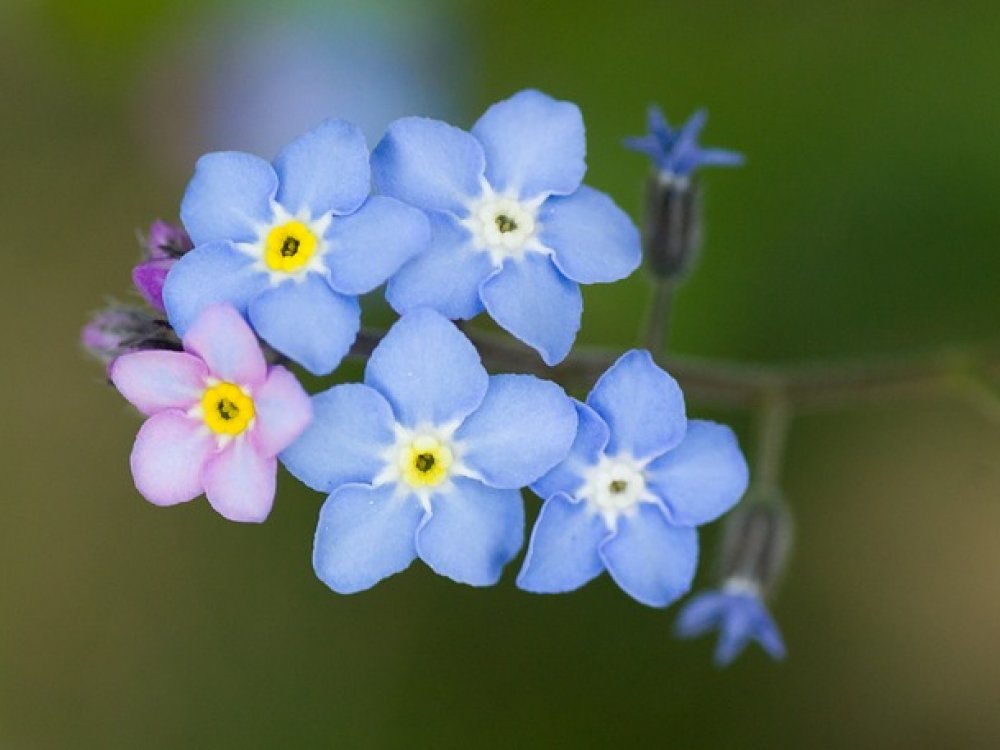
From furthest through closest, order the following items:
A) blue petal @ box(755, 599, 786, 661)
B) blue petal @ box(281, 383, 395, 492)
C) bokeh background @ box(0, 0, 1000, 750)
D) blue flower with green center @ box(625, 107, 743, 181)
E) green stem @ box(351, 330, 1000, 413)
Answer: bokeh background @ box(0, 0, 1000, 750) < green stem @ box(351, 330, 1000, 413) < blue petal @ box(755, 599, 786, 661) < blue flower with green center @ box(625, 107, 743, 181) < blue petal @ box(281, 383, 395, 492)

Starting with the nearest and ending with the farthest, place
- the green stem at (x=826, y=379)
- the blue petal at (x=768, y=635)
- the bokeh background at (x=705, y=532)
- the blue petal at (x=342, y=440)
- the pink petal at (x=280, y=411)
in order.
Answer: the pink petal at (x=280, y=411) < the blue petal at (x=342, y=440) < the blue petal at (x=768, y=635) < the green stem at (x=826, y=379) < the bokeh background at (x=705, y=532)

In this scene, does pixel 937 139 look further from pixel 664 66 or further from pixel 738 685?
pixel 738 685

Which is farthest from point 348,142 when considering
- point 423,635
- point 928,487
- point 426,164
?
point 928,487

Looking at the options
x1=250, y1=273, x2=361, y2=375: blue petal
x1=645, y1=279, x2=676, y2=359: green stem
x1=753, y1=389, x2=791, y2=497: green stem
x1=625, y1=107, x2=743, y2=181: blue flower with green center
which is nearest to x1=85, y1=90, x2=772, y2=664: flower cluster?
x1=250, y1=273, x2=361, y2=375: blue petal

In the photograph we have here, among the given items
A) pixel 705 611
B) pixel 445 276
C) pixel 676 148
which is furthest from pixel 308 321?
pixel 705 611

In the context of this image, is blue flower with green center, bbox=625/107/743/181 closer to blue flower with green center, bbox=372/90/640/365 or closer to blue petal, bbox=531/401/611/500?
blue flower with green center, bbox=372/90/640/365

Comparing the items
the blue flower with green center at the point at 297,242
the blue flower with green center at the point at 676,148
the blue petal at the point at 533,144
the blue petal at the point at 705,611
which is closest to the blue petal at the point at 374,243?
the blue flower with green center at the point at 297,242

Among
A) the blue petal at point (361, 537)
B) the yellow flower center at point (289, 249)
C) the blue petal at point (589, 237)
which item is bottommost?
the blue petal at point (361, 537)

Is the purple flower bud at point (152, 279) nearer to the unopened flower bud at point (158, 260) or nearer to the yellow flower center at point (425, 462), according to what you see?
the unopened flower bud at point (158, 260)
